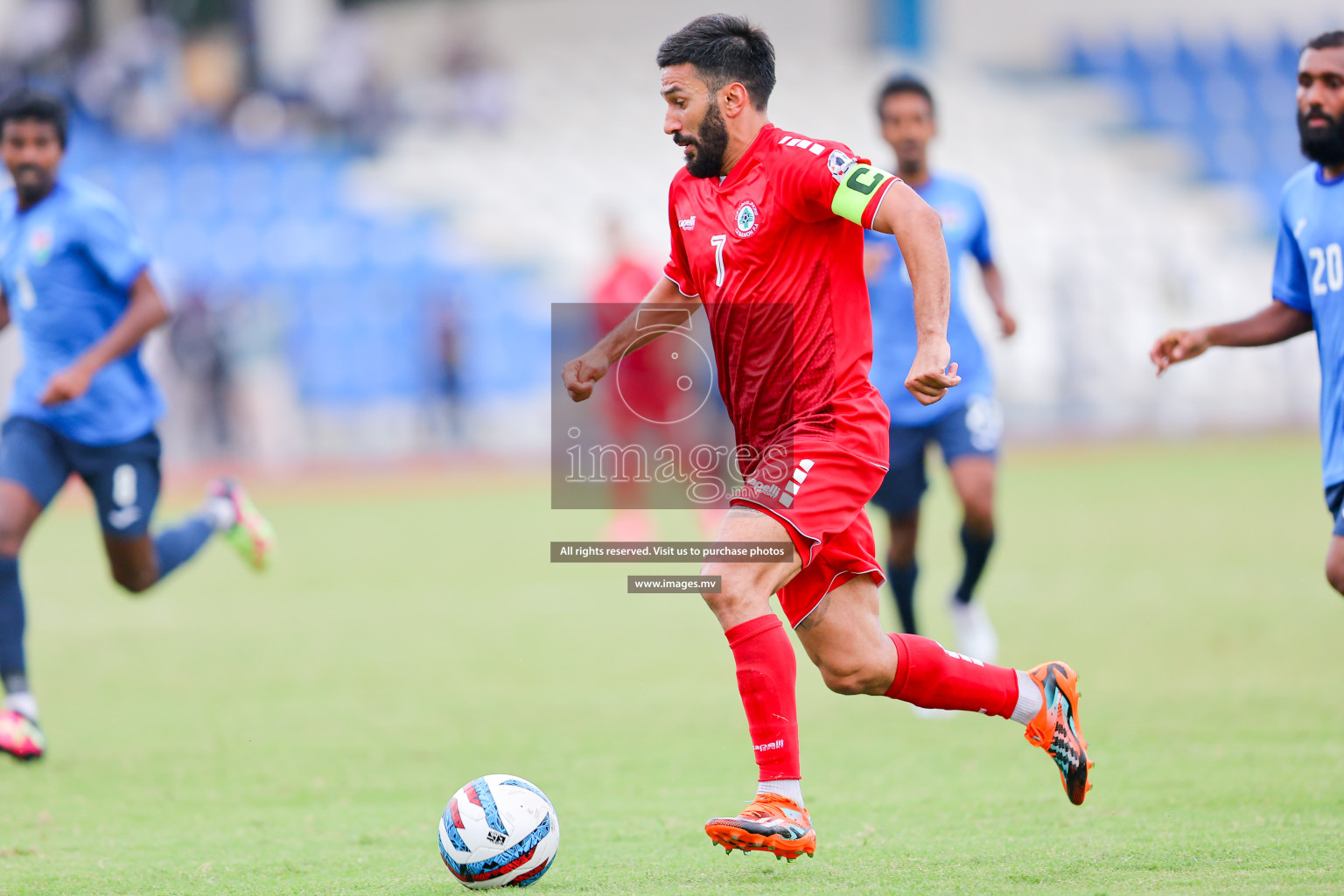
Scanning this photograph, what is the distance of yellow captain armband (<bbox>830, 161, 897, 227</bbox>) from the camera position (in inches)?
175

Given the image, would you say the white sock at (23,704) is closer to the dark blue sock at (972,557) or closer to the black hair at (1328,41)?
the dark blue sock at (972,557)

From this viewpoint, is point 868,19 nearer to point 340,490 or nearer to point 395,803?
point 340,490

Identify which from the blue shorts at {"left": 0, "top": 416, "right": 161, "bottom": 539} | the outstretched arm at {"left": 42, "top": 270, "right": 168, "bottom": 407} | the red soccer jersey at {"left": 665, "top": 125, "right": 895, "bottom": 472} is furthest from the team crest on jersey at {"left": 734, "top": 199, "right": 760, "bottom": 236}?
the blue shorts at {"left": 0, "top": 416, "right": 161, "bottom": 539}

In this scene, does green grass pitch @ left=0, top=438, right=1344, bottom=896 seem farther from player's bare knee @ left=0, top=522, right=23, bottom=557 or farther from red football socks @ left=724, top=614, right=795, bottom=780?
player's bare knee @ left=0, top=522, right=23, bottom=557

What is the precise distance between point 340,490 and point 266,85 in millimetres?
11569

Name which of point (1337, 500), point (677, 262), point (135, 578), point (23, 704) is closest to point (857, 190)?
point (677, 262)

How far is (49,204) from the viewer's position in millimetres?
7043

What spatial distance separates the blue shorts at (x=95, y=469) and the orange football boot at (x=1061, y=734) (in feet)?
14.1

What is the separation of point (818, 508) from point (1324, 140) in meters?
2.26

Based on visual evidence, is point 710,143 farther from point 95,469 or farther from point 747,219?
point 95,469

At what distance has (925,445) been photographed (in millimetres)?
7676

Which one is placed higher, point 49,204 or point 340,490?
point 49,204

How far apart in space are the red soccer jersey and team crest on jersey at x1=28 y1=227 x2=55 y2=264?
3.60 m

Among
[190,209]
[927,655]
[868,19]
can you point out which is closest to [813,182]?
[927,655]
